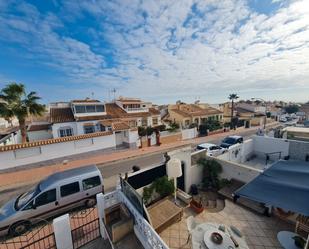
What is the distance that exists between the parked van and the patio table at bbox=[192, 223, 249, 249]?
18.0 ft

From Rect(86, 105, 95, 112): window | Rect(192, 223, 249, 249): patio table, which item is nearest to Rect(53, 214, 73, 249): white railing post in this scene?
Rect(192, 223, 249, 249): patio table

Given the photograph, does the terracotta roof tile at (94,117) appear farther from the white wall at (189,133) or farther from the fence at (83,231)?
the fence at (83,231)

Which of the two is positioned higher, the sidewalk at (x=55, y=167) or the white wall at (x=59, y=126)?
the white wall at (x=59, y=126)

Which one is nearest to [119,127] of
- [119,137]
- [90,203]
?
[119,137]

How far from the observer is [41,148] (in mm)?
15648

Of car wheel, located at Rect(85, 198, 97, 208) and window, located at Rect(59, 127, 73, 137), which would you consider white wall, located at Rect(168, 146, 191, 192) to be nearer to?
car wheel, located at Rect(85, 198, 97, 208)

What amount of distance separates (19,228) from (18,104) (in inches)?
564

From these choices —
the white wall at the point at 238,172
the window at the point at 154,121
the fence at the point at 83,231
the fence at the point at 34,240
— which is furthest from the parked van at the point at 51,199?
the window at the point at 154,121

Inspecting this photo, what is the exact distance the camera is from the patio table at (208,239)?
15.8 ft

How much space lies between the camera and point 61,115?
23.4 meters

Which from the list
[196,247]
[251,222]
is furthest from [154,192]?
[251,222]

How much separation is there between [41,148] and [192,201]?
48.7 ft

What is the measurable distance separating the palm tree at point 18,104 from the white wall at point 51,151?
3.93 m

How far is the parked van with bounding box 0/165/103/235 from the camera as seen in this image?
679 cm
